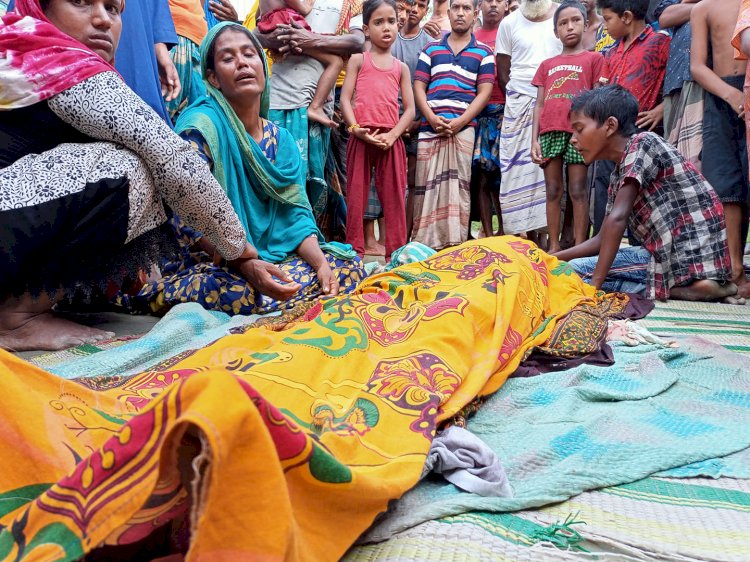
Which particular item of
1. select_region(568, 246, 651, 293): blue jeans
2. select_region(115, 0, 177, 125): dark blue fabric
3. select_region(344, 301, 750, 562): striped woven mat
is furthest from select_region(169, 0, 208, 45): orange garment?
select_region(344, 301, 750, 562): striped woven mat

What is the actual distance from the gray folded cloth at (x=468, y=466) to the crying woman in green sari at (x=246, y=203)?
150cm

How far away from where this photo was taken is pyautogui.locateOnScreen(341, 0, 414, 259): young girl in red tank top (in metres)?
4.72

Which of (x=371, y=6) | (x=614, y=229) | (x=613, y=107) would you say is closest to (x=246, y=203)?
(x=614, y=229)

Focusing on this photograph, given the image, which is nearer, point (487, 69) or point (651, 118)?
point (651, 118)

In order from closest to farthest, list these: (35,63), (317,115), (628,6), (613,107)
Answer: (35,63), (613,107), (628,6), (317,115)

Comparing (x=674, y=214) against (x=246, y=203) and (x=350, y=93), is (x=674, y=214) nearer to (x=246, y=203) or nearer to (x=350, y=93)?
(x=246, y=203)

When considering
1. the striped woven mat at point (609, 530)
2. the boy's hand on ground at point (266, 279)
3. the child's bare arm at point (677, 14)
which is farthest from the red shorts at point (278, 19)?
the striped woven mat at point (609, 530)

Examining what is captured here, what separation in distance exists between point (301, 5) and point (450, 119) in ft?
4.86

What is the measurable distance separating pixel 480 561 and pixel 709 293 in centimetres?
→ 291

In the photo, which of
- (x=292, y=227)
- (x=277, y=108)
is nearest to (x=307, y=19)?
(x=277, y=108)

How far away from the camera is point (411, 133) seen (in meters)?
5.33

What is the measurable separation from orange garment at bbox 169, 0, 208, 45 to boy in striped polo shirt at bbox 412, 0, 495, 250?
2.00 meters

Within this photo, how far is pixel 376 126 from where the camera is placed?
4.76m

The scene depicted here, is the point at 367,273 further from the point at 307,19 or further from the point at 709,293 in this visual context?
the point at 307,19
